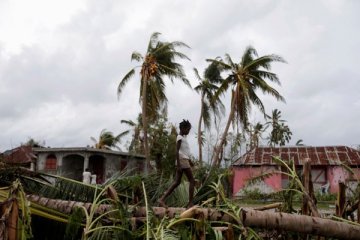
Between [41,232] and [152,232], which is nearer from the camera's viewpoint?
[152,232]

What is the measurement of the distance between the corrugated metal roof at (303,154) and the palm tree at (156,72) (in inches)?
224

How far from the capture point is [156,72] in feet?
75.0

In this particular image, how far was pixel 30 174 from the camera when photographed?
12.8 ft

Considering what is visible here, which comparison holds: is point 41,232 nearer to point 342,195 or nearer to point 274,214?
point 274,214

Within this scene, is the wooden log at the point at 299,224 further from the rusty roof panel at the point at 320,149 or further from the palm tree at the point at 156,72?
the rusty roof panel at the point at 320,149

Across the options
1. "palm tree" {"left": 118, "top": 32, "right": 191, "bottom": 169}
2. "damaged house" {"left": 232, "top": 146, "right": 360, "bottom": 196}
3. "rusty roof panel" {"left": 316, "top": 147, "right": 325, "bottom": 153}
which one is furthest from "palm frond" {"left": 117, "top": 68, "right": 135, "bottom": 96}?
"rusty roof panel" {"left": 316, "top": 147, "right": 325, "bottom": 153}

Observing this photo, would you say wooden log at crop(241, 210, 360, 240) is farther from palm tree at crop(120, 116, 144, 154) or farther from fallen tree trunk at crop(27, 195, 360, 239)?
palm tree at crop(120, 116, 144, 154)

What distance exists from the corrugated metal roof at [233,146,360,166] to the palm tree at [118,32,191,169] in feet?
18.6

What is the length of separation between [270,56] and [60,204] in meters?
19.6

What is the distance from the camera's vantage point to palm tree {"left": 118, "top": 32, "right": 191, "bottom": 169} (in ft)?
73.7

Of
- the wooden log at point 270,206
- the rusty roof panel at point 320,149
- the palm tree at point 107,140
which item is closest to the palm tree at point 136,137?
the palm tree at point 107,140

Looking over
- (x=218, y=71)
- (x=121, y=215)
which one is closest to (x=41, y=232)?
(x=121, y=215)

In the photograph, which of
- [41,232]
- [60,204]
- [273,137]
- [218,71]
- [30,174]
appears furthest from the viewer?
[273,137]

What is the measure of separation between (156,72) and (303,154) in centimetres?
995
